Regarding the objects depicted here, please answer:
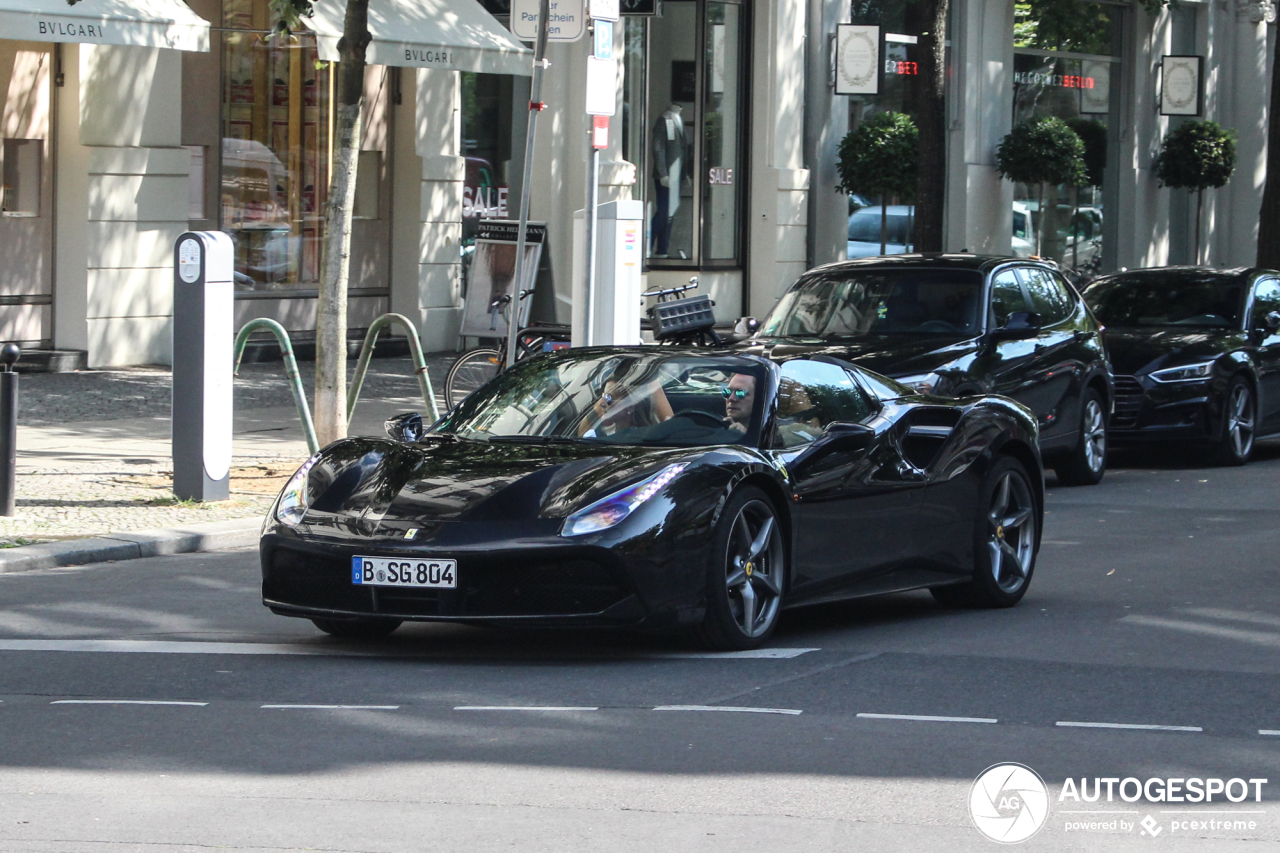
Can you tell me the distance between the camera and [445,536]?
7.36 metres

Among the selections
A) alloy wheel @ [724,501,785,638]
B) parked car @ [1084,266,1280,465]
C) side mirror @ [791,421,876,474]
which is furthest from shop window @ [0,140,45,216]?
alloy wheel @ [724,501,785,638]

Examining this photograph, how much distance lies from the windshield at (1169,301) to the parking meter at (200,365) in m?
8.10

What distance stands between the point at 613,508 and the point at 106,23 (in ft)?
37.2

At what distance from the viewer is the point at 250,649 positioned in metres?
8.01

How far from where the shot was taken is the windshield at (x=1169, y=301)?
1677 cm

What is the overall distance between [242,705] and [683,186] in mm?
19059

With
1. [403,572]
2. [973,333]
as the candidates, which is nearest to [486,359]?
[973,333]

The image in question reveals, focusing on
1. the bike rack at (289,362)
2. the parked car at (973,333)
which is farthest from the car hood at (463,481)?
the parked car at (973,333)

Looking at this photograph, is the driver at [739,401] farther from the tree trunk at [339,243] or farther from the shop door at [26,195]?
the shop door at [26,195]

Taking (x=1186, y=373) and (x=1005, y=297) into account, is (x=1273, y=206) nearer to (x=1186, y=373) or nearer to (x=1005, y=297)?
(x=1186, y=373)

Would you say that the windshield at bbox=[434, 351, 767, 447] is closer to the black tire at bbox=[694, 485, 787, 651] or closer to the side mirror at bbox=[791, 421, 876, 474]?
the side mirror at bbox=[791, 421, 876, 474]

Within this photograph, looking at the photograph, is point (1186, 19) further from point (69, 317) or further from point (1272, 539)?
point (1272, 539)

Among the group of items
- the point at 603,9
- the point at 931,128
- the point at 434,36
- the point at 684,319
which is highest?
the point at 434,36

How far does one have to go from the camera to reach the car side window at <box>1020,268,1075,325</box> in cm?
1461
